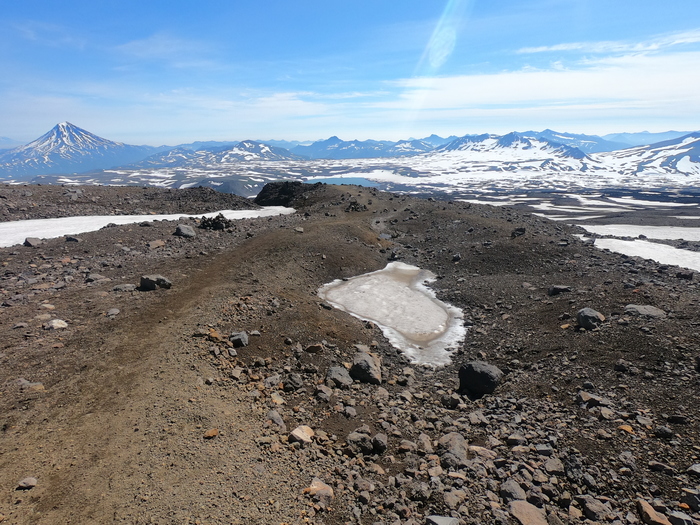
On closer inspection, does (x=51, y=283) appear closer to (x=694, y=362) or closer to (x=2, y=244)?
(x=2, y=244)

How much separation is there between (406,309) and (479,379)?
29.6ft

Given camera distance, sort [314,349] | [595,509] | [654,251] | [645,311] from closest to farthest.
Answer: [595,509], [314,349], [645,311], [654,251]

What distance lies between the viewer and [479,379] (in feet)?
43.5

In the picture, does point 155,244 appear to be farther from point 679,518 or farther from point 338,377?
point 679,518

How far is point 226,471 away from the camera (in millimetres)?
8055

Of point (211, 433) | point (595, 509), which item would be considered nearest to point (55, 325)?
point (211, 433)

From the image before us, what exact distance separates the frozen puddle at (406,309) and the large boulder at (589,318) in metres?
5.39

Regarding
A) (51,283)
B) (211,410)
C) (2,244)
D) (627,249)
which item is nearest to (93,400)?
(211,410)

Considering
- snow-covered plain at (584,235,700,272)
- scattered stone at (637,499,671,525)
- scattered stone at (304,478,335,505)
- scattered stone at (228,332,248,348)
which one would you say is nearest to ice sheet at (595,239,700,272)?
snow-covered plain at (584,235,700,272)

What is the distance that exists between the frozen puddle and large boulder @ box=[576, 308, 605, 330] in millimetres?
5392

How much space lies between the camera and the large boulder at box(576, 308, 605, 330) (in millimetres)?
15484

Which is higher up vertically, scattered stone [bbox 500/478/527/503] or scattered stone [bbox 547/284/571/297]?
scattered stone [bbox 547/284/571/297]

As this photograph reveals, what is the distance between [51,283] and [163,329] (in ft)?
29.6

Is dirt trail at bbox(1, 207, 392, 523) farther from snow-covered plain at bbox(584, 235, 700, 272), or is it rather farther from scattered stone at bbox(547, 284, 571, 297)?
snow-covered plain at bbox(584, 235, 700, 272)
